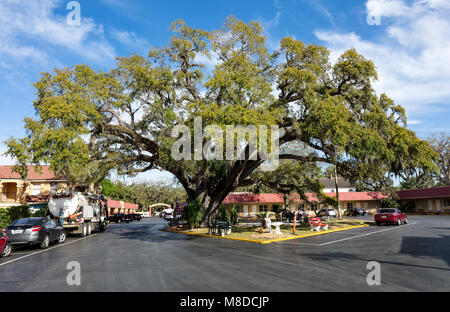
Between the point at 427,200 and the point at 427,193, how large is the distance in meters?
2.62

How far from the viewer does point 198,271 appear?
31.8 feet

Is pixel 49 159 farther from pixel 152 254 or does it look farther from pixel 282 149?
pixel 282 149

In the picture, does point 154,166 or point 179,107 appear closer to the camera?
point 179,107

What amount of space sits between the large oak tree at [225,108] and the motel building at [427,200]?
106 ft

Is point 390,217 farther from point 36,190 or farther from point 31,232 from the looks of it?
point 36,190

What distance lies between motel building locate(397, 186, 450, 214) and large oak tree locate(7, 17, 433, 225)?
106 ft

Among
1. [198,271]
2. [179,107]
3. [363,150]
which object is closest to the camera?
[198,271]

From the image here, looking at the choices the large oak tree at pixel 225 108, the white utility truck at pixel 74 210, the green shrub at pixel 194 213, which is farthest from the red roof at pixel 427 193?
the white utility truck at pixel 74 210

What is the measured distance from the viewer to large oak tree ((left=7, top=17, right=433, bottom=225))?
18875 millimetres

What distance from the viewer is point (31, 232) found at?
53.3 ft

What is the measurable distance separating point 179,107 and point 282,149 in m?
9.25

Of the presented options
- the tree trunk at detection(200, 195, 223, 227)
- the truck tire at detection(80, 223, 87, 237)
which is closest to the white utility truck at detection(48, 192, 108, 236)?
the truck tire at detection(80, 223, 87, 237)

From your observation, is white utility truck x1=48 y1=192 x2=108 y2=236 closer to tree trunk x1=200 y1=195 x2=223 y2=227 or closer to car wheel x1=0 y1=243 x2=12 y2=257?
car wheel x1=0 y1=243 x2=12 y2=257

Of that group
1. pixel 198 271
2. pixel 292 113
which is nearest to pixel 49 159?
pixel 198 271
